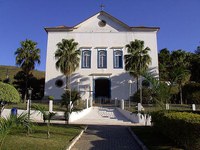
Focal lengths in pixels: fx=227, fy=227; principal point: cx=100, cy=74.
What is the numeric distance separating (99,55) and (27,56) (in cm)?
1011

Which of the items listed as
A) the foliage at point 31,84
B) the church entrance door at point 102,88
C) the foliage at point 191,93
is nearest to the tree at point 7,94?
the church entrance door at point 102,88

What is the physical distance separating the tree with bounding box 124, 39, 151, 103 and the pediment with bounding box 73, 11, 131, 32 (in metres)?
4.63

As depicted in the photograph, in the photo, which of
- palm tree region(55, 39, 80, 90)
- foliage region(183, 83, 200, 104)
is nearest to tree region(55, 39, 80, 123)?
palm tree region(55, 39, 80, 90)

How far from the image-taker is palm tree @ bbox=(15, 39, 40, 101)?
97.4ft

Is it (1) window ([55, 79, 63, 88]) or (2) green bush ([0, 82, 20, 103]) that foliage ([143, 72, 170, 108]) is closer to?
(2) green bush ([0, 82, 20, 103])

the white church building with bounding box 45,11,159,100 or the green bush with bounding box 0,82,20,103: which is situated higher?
the white church building with bounding box 45,11,159,100

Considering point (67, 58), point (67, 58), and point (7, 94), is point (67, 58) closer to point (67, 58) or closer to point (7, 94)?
point (67, 58)

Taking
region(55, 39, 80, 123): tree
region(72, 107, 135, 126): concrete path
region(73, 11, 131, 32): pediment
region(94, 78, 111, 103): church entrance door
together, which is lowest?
region(72, 107, 135, 126): concrete path

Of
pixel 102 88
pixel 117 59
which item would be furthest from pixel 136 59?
pixel 102 88

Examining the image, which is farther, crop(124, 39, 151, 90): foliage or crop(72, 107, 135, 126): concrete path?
crop(124, 39, 151, 90): foliage

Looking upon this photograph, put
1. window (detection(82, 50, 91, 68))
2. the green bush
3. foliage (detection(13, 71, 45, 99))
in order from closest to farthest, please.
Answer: the green bush → window (detection(82, 50, 91, 68)) → foliage (detection(13, 71, 45, 99))

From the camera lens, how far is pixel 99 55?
33344 mm

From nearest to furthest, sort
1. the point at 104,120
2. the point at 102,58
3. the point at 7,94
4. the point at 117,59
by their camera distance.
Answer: the point at 7,94 < the point at 104,120 < the point at 117,59 < the point at 102,58

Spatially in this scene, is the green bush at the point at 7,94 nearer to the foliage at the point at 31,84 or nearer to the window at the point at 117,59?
the window at the point at 117,59
